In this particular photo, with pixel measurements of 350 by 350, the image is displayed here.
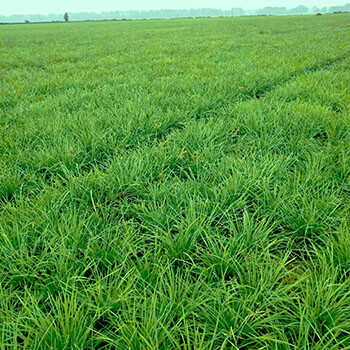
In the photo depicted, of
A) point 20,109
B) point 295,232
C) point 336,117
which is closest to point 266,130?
point 336,117

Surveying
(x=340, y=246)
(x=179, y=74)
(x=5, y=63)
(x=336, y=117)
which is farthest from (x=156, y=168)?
(x=5, y=63)

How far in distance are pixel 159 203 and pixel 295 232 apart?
2.90 ft

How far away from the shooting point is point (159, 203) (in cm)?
199

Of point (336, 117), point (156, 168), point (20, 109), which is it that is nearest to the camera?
point (156, 168)

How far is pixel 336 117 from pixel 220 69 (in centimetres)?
340

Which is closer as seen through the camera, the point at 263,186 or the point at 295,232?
the point at 295,232

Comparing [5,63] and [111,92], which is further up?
[5,63]

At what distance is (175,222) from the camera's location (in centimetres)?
179

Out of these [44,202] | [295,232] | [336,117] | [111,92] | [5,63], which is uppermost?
[5,63]

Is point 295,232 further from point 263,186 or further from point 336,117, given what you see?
point 336,117

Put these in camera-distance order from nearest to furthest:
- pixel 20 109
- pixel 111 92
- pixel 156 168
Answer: pixel 156 168, pixel 20 109, pixel 111 92

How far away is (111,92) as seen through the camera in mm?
4746

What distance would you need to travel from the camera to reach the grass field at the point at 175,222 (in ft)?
3.72

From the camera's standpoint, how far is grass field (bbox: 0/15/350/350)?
1134 millimetres
